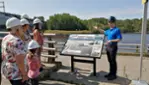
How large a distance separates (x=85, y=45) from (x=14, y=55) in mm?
3243

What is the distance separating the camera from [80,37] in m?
6.17

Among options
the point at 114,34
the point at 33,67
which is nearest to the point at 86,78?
the point at 114,34

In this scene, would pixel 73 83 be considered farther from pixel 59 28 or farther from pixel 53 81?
pixel 59 28

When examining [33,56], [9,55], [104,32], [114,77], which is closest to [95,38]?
[104,32]

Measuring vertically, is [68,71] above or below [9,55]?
→ below

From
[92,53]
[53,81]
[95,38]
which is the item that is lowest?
[53,81]

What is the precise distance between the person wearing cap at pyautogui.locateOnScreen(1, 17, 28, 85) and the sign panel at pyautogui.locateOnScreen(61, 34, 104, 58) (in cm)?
291

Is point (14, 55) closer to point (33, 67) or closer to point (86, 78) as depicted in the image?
point (33, 67)

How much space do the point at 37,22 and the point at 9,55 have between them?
8.01 ft

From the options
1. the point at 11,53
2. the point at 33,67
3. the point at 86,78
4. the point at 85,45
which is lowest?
the point at 86,78

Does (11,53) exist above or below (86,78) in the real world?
above

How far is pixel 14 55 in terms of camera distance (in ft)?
9.45

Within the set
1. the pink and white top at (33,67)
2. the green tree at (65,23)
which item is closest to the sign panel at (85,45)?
the pink and white top at (33,67)

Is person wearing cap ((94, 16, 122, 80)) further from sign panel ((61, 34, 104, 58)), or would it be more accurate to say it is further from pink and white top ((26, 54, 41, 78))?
pink and white top ((26, 54, 41, 78))
